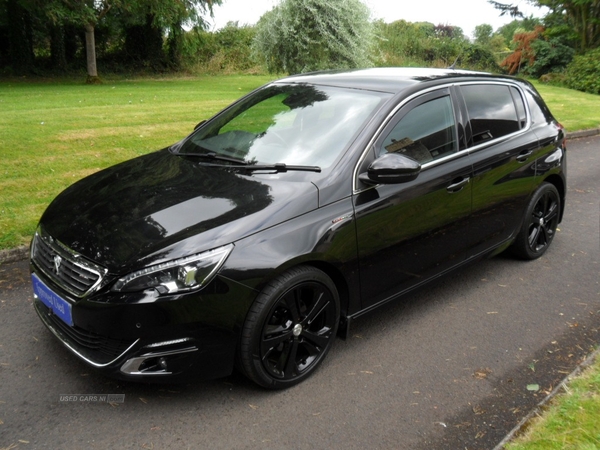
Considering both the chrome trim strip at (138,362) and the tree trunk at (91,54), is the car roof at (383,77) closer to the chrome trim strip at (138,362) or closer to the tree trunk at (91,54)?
the chrome trim strip at (138,362)

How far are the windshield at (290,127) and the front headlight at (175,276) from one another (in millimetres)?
1085

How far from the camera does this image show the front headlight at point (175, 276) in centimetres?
301

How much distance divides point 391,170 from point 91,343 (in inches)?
78.9

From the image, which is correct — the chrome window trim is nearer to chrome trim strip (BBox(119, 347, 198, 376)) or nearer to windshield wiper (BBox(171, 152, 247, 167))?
windshield wiper (BBox(171, 152, 247, 167))

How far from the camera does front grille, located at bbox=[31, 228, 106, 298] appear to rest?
312 cm

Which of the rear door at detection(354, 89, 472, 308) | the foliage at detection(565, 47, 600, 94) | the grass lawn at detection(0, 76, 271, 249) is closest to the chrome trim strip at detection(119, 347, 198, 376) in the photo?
the rear door at detection(354, 89, 472, 308)

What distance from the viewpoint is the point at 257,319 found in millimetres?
3205

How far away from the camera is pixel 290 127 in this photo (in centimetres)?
418

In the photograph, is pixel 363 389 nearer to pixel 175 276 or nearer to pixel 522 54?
pixel 175 276

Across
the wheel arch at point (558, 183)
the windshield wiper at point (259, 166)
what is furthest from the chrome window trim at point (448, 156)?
the wheel arch at point (558, 183)

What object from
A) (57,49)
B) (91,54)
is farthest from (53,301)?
(57,49)

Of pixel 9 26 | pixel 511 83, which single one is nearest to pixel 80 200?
pixel 511 83

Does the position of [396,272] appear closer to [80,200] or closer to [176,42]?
[80,200]

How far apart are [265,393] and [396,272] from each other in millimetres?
1211
